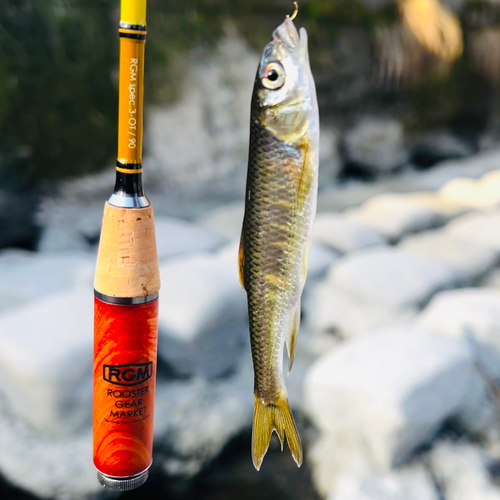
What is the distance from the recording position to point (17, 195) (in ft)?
5.17

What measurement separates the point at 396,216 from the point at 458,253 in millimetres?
262

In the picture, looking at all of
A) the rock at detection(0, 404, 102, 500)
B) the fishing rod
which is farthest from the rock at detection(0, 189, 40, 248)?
the fishing rod

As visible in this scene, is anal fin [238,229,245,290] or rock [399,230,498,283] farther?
rock [399,230,498,283]

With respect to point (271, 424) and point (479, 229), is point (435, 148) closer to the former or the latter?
point (479, 229)

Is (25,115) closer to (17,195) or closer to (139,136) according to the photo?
(17,195)

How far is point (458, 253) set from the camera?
6.10ft

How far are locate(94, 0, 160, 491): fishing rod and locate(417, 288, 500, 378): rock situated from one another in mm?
922

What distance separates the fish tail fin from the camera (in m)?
0.54

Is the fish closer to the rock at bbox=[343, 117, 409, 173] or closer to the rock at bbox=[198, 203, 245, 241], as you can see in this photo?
Answer: the rock at bbox=[198, 203, 245, 241]

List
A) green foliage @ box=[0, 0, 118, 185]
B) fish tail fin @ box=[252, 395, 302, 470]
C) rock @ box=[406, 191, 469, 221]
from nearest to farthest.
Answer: fish tail fin @ box=[252, 395, 302, 470] → green foliage @ box=[0, 0, 118, 185] → rock @ box=[406, 191, 469, 221]

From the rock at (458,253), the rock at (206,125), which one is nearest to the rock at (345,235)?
the rock at (458,253)

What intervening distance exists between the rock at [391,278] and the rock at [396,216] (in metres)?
0.33

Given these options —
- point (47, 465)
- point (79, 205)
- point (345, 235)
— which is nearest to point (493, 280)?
point (345, 235)

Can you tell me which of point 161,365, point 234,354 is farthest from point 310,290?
point 161,365
